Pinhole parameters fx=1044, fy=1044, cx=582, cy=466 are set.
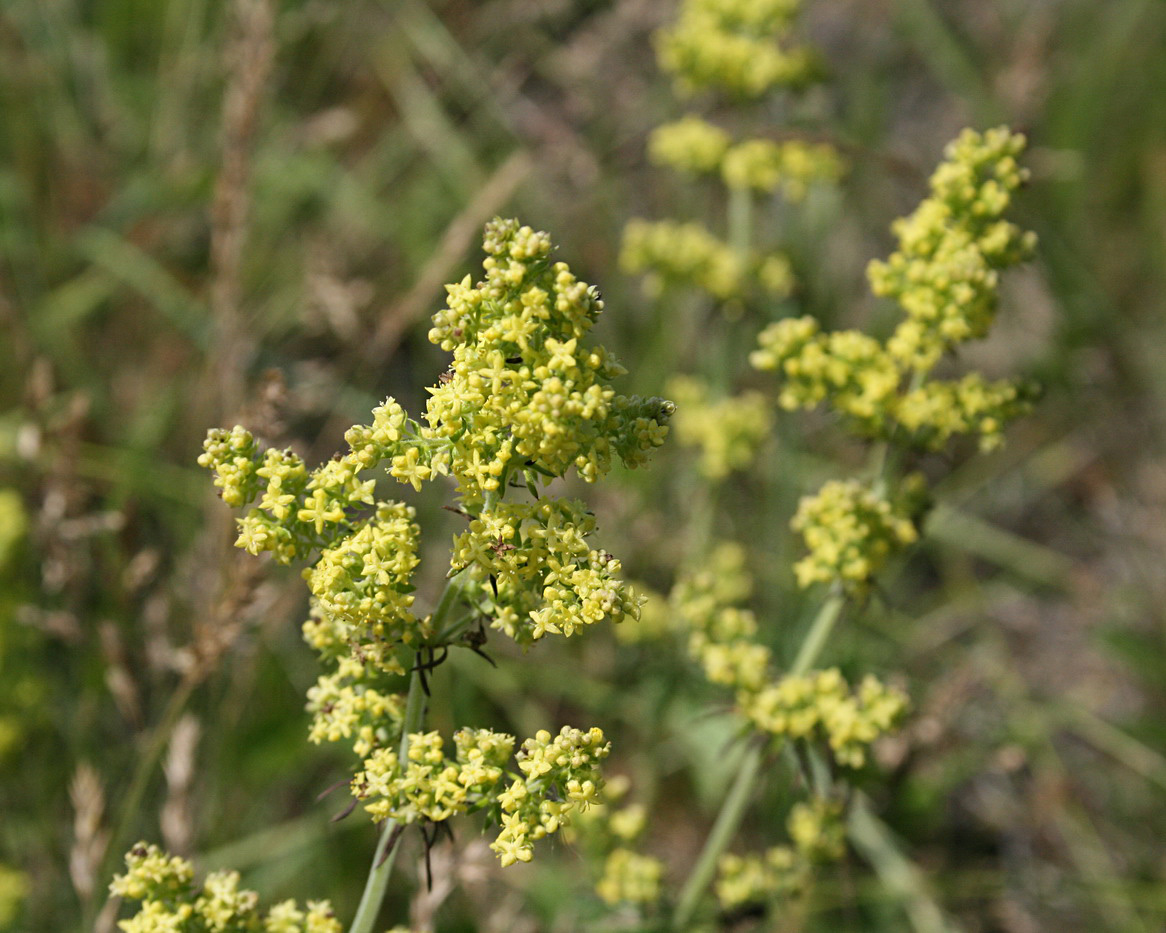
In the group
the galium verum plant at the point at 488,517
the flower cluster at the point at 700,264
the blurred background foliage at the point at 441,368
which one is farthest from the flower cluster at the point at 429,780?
the flower cluster at the point at 700,264

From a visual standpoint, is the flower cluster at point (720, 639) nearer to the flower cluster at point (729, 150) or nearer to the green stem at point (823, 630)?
the green stem at point (823, 630)

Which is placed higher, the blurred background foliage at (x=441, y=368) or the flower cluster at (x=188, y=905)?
the blurred background foliage at (x=441, y=368)

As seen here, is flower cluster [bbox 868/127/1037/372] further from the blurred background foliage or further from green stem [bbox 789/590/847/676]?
the blurred background foliage

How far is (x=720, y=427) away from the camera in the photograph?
5055mm

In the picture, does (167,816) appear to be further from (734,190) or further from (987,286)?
(734,190)

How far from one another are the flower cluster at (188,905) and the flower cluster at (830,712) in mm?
1441

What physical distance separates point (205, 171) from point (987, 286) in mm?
4839

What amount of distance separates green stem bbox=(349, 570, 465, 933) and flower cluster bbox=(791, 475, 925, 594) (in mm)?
1279

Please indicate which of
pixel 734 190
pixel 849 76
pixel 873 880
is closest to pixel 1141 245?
pixel 849 76

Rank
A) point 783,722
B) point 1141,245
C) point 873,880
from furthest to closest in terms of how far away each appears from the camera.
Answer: point 1141,245 < point 873,880 < point 783,722

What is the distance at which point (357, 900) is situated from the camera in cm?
448

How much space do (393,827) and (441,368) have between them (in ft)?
14.3

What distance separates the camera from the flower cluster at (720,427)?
5.07m

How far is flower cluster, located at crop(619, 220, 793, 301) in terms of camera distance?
4977mm
